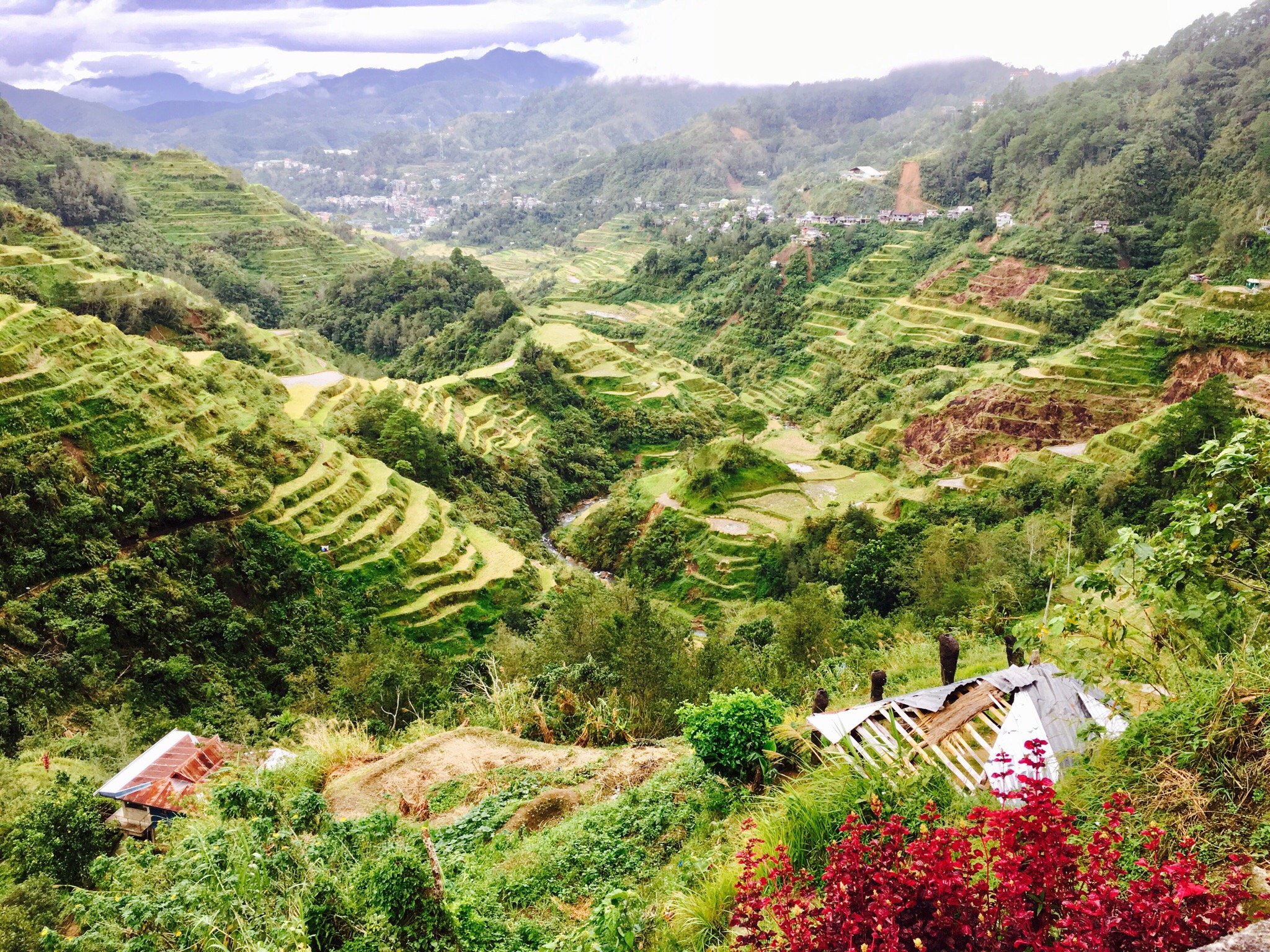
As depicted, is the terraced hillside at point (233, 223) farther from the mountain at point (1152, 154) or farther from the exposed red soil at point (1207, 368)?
the mountain at point (1152, 154)

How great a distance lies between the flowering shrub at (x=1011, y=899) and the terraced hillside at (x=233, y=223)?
2261 inches

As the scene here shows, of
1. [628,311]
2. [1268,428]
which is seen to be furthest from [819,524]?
[628,311]

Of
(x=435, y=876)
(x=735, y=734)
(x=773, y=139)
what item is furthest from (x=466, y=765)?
(x=773, y=139)

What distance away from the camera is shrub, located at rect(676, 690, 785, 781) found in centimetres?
589

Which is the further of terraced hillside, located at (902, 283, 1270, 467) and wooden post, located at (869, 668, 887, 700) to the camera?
terraced hillside, located at (902, 283, 1270, 467)

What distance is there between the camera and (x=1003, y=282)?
42.8 meters

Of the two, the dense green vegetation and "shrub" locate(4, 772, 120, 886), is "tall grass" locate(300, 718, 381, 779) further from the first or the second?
the dense green vegetation

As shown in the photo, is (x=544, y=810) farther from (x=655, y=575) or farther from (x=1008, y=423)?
(x=1008, y=423)

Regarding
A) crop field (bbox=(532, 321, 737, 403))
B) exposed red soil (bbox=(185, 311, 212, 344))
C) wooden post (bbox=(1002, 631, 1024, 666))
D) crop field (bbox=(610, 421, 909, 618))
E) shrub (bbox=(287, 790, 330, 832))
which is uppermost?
shrub (bbox=(287, 790, 330, 832))

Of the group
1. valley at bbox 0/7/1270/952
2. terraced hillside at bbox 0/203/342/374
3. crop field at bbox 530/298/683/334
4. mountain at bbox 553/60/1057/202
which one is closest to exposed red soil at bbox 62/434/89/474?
valley at bbox 0/7/1270/952

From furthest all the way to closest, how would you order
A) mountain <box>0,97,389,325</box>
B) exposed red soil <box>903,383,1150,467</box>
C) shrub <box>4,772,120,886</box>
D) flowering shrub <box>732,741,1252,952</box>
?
1. mountain <box>0,97,389,325</box>
2. exposed red soil <box>903,383,1150,467</box>
3. shrub <box>4,772,120,886</box>
4. flowering shrub <box>732,741,1252,952</box>

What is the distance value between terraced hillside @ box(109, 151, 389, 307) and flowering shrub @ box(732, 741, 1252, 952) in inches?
2261

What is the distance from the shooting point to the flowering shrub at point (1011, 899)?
2.38m

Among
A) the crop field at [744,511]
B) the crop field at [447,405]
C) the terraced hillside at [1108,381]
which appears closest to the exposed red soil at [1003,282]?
the terraced hillside at [1108,381]
